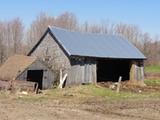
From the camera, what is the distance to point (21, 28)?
82.7 metres

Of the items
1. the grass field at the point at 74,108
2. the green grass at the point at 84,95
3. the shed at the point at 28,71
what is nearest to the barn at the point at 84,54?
the shed at the point at 28,71

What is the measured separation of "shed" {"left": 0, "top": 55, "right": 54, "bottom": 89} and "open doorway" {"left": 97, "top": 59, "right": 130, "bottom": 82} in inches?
402

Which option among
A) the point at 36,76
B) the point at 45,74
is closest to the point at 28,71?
the point at 45,74

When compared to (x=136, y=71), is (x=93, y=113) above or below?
below

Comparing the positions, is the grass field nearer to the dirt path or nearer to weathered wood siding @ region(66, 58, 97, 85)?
the dirt path

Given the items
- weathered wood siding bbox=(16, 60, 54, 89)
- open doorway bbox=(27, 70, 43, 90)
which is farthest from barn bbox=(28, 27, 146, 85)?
open doorway bbox=(27, 70, 43, 90)

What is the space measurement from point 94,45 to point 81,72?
461 cm

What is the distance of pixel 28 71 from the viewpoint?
3541 centimetres

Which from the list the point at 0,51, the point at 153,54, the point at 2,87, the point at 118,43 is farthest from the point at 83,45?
the point at 153,54

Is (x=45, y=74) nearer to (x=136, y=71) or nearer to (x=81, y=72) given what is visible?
(x=81, y=72)

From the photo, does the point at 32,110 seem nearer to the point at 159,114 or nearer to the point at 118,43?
the point at 159,114

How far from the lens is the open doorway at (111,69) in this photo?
149 feet

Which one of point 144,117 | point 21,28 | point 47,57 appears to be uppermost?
point 21,28

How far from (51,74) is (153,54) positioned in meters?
67.6
